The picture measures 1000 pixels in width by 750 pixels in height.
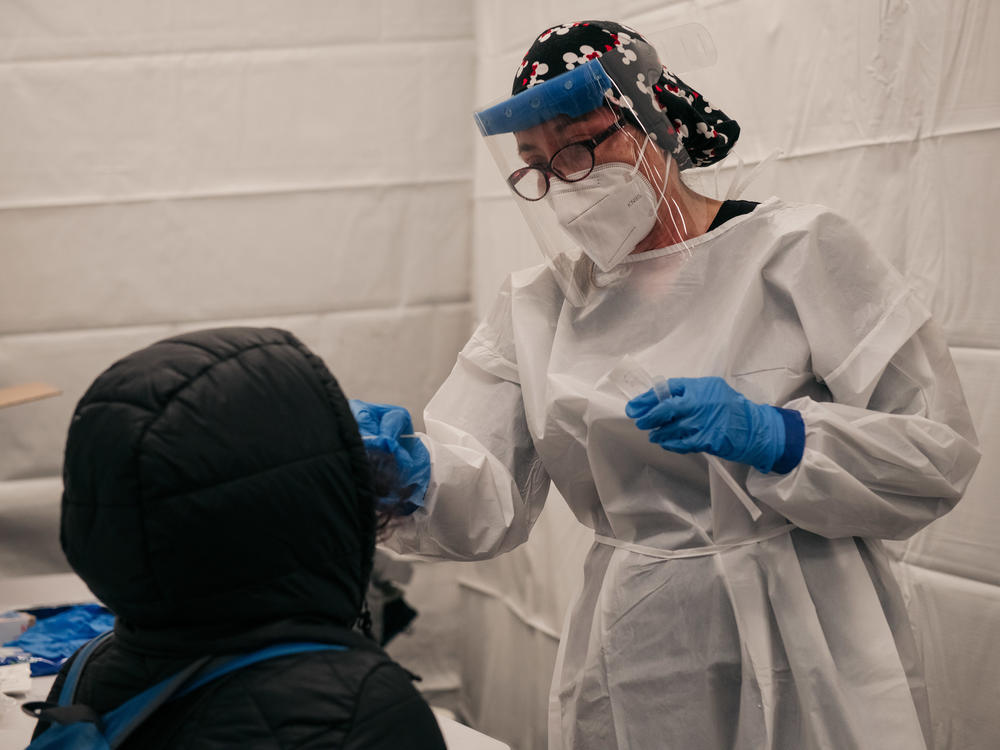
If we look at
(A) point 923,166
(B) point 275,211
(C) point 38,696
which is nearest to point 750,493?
(A) point 923,166

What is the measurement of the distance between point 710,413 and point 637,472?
8.1 inches

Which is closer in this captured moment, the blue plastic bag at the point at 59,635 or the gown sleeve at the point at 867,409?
the gown sleeve at the point at 867,409

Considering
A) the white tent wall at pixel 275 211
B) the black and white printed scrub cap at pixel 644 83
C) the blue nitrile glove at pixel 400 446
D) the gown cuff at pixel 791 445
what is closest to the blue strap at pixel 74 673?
the blue nitrile glove at pixel 400 446

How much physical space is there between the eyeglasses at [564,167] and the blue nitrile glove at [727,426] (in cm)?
34

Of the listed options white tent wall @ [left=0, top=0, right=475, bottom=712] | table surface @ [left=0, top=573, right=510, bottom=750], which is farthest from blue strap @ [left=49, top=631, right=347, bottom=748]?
white tent wall @ [left=0, top=0, right=475, bottom=712]

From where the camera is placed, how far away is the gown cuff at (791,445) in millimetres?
1169

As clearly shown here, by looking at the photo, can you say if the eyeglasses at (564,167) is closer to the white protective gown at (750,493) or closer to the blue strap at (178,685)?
the white protective gown at (750,493)

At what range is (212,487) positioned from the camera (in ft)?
2.44

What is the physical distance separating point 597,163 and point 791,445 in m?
0.45

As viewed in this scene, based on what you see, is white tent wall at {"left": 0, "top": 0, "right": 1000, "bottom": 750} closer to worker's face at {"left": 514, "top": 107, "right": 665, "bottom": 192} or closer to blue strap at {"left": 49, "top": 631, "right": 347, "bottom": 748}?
worker's face at {"left": 514, "top": 107, "right": 665, "bottom": 192}

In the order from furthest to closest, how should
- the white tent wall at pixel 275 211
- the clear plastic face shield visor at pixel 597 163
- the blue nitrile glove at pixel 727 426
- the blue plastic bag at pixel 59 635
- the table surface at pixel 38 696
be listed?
the white tent wall at pixel 275 211, the blue plastic bag at pixel 59 635, the table surface at pixel 38 696, the clear plastic face shield visor at pixel 597 163, the blue nitrile glove at pixel 727 426

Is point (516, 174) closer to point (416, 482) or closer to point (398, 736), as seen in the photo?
point (416, 482)

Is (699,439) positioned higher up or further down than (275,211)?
higher up

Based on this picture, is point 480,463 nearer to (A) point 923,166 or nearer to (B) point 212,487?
(B) point 212,487
